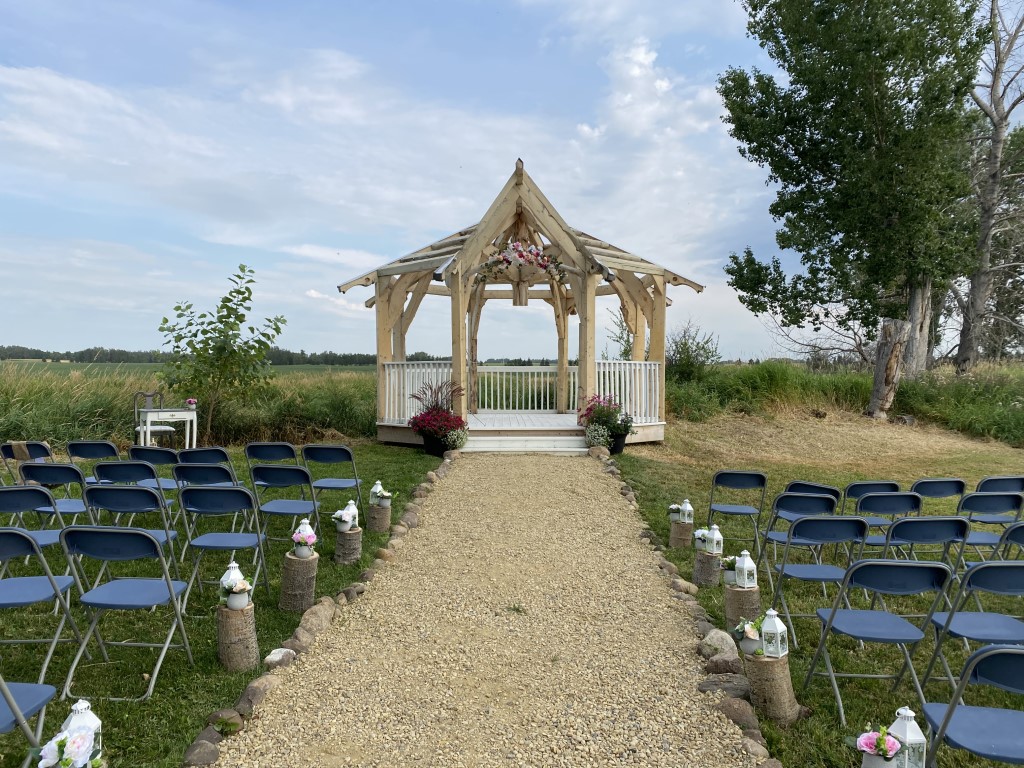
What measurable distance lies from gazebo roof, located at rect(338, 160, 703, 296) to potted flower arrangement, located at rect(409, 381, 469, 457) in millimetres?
1807

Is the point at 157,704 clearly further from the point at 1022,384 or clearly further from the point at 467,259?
the point at 1022,384

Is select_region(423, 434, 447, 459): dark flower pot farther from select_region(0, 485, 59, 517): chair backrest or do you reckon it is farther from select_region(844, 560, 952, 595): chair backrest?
select_region(844, 560, 952, 595): chair backrest

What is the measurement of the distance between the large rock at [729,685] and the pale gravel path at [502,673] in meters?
0.07

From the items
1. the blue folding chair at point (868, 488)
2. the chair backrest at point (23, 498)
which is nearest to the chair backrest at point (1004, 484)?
the blue folding chair at point (868, 488)

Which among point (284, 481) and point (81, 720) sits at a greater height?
point (284, 481)

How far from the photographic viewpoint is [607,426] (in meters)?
10.3

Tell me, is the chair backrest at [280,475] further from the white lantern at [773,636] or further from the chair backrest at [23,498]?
the white lantern at [773,636]

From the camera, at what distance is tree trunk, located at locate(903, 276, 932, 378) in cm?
1540

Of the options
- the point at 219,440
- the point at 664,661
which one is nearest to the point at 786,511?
the point at 664,661

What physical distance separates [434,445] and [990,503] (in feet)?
23.8

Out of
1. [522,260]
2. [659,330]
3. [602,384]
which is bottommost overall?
[602,384]

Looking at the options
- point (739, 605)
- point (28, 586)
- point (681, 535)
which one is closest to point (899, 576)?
point (739, 605)

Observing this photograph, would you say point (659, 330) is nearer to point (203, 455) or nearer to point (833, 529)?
point (203, 455)

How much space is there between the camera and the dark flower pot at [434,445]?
33.5ft
